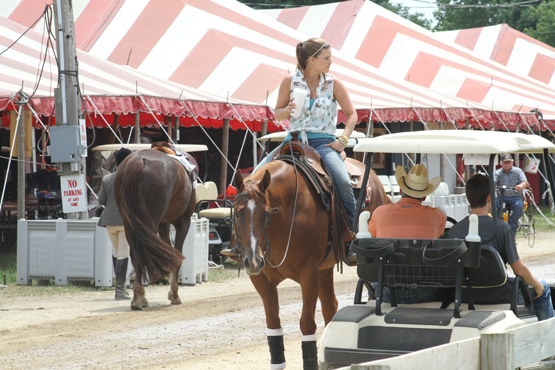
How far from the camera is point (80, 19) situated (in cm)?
1884

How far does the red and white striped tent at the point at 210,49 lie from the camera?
16844mm

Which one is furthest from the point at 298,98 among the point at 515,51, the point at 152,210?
the point at 515,51

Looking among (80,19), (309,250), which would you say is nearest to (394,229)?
(309,250)

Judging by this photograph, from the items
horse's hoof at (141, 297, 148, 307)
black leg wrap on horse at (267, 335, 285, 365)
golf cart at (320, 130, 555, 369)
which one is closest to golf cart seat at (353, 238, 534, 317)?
golf cart at (320, 130, 555, 369)

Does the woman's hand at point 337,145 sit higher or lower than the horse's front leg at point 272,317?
higher

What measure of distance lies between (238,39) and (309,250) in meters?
13.3

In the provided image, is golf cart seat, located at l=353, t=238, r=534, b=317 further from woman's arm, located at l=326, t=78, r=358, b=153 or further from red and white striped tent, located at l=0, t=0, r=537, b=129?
red and white striped tent, located at l=0, t=0, r=537, b=129

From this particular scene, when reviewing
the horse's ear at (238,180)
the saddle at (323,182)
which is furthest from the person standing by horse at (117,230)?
the horse's ear at (238,180)

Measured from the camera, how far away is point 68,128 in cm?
1052

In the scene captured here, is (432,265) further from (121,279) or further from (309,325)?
(121,279)

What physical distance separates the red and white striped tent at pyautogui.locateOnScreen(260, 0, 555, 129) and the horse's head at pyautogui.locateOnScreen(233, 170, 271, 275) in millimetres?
19974

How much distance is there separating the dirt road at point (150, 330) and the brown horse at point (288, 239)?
0.73 meters

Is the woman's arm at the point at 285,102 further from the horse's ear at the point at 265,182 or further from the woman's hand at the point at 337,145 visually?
the horse's ear at the point at 265,182

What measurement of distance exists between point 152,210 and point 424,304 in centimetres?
493
